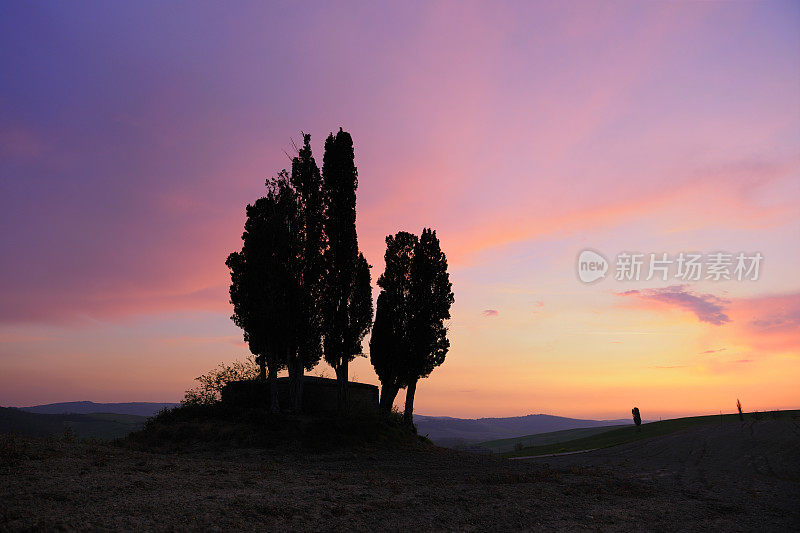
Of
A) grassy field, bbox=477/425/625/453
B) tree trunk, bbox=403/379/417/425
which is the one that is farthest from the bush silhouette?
grassy field, bbox=477/425/625/453

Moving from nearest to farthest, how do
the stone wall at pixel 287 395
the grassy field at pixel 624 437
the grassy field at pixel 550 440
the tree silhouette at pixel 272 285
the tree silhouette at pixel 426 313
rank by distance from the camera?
the tree silhouette at pixel 272 285
the stone wall at pixel 287 395
the tree silhouette at pixel 426 313
the grassy field at pixel 624 437
the grassy field at pixel 550 440

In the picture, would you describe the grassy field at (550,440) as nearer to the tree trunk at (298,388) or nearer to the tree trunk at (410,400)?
the tree trunk at (410,400)

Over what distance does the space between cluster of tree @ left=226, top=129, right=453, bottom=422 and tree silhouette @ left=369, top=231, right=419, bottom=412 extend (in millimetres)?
84

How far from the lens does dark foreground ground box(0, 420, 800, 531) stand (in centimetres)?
1010

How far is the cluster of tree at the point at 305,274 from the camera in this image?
3030 cm

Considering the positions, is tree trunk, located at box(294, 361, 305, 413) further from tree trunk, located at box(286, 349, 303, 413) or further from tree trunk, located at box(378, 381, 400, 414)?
tree trunk, located at box(378, 381, 400, 414)

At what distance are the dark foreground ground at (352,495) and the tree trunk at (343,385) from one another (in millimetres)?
10114

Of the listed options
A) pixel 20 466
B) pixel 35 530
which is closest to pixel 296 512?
pixel 35 530

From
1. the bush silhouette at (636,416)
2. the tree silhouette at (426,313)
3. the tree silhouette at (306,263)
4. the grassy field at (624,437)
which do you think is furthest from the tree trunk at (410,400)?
the bush silhouette at (636,416)

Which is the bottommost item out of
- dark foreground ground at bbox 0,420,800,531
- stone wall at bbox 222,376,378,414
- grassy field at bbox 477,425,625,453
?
grassy field at bbox 477,425,625,453

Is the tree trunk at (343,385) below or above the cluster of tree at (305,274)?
below

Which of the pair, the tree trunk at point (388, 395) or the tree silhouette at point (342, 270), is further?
the tree trunk at point (388, 395)

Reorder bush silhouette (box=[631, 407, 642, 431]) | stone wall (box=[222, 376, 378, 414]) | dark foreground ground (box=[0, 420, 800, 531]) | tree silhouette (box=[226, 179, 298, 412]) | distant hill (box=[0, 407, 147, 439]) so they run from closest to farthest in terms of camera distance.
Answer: dark foreground ground (box=[0, 420, 800, 531]) < tree silhouette (box=[226, 179, 298, 412]) < stone wall (box=[222, 376, 378, 414]) < bush silhouette (box=[631, 407, 642, 431]) < distant hill (box=[0, 407, 147, 439])

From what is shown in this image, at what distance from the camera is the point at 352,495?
1343 centimetres
